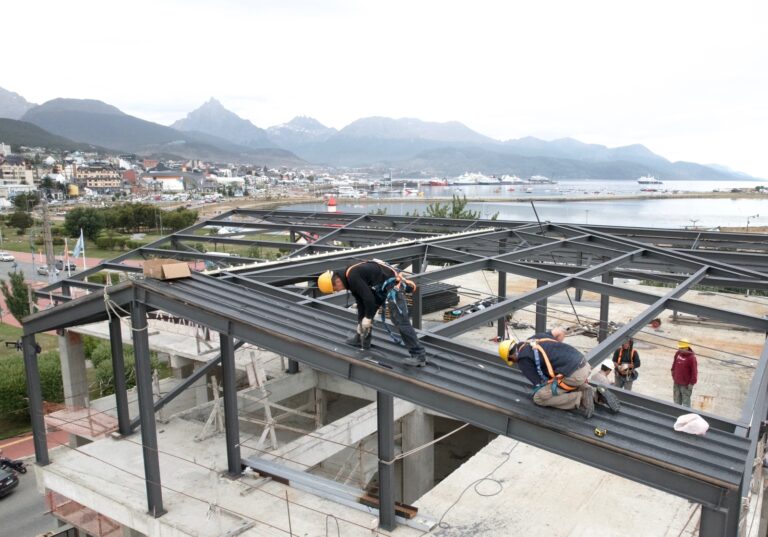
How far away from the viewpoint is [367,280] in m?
8.12

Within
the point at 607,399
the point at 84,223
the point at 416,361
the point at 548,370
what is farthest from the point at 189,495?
the point at 84,223

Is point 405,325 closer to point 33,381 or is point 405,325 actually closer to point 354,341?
point 354,341

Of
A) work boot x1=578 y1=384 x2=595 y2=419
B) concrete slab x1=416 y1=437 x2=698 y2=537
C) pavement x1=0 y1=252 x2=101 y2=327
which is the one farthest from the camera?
pavement x1=0 y1=252 x2=101 y2=327

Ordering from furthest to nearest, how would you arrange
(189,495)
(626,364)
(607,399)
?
(626,364) → (189,495) → (607,399)

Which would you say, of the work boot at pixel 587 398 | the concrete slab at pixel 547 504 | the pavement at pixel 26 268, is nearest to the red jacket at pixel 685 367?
the concrete slab at pixel 547 504

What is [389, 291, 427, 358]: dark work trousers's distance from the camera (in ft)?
26.9

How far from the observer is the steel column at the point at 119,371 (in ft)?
44.2

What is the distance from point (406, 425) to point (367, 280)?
408 inches

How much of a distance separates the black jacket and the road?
725 inches

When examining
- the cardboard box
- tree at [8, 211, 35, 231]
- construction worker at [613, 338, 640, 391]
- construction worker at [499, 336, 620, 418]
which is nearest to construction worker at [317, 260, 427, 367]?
construction worker at [499, 336, 620, 418]

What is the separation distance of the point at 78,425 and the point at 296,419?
7.27m

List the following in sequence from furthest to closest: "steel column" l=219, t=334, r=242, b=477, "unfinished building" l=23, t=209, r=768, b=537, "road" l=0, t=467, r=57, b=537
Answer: "road" l=0, t=467, r=57, b=537
"steel column" l=219, t=334, r=242, b=477
"unfinished building" l=23, t=209, r=768, b=537

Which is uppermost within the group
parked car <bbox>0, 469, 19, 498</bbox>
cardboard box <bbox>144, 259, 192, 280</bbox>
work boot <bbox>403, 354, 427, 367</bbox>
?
cardboard box <bbox>144, 259, 192, 280</bbox>

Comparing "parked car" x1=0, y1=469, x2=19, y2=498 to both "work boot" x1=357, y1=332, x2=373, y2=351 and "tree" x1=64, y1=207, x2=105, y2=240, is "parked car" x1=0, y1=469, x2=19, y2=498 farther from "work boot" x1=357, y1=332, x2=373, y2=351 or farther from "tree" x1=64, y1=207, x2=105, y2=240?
"tree" x1=64, y1=207, x2=105, y2=240
